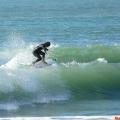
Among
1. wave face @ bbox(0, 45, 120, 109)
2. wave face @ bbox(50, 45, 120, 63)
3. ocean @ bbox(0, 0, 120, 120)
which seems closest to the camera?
ocean @ bbox(0, 0, 120, 120)

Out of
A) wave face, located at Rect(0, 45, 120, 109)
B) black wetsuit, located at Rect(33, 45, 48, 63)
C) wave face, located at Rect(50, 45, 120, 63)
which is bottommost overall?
wave face, located at Rect(0, 45, 120, 109)

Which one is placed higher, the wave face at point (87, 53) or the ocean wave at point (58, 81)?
the wave face at point (87, 53)

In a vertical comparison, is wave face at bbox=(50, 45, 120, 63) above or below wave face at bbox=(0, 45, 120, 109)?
above

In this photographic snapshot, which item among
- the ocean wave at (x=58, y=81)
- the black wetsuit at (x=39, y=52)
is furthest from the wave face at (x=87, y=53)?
the black wetsuit at (x=39, y=52)

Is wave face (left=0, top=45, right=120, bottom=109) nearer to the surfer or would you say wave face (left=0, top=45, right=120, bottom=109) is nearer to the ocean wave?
the ocean wave

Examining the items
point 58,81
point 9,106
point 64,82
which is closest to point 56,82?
point 58,81

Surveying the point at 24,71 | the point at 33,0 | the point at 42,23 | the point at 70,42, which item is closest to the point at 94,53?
the point at 70,42

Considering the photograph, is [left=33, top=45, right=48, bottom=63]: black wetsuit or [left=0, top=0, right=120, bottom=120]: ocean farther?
[left=33, top=45, right=48, bottom=63]: black wetsuit

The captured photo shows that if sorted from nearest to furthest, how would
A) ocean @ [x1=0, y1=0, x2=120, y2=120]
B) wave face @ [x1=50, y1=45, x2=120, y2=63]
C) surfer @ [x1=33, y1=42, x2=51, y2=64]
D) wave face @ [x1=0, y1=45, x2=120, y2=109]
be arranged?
ocean @ [x1=0, y1=0, x2=120, y2=120] → wave face @ [x1=0, y1=45, x2=120, y2=109] → surfer @ [x1=33, y1=42, x2=51, y2=64] → wave face @ [x1=50, y1=45, x2=120, y2=63]

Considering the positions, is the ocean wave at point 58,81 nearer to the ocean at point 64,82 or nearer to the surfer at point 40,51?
the ocean at point 64,82

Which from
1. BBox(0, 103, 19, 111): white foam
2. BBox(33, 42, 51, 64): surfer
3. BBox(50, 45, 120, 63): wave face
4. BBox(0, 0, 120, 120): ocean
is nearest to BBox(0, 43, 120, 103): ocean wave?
BBox(0, 0, 120, 120): ocean

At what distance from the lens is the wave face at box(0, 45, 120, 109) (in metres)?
21.5

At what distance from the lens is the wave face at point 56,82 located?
2152 cm

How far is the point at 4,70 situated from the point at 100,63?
4.57 metres
